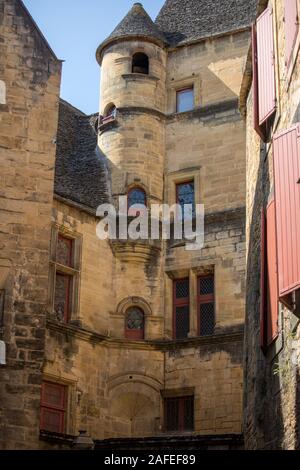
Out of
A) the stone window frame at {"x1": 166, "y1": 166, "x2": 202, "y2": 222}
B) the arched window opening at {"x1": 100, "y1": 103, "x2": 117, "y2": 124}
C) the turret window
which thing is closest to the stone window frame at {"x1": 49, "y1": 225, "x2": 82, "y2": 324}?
the turret window

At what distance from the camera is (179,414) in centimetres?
1836

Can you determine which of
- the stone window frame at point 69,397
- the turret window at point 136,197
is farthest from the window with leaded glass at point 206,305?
the stone window frame at point 69,397

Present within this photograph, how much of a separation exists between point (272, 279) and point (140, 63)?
36.3ft

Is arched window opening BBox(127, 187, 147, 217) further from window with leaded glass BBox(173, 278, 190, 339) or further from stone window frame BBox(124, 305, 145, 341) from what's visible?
stone window frame BBox(124, 305, 145, 341)

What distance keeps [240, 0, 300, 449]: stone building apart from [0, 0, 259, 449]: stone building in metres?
2.85

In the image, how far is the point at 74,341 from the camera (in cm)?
1797

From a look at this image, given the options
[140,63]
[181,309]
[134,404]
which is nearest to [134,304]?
[181,309]

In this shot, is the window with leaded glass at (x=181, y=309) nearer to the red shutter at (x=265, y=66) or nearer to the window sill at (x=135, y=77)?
the window sill at (x=135, y=77)

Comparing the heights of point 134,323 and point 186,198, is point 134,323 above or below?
below

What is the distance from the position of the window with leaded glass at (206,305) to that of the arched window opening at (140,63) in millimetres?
5205

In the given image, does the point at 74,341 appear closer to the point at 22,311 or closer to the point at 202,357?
the point at 202,357

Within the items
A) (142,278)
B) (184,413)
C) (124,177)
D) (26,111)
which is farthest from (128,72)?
(184,413)

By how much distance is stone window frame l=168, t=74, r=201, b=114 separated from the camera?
68.1 ft

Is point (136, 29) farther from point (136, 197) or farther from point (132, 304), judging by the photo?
point (132, 304)
